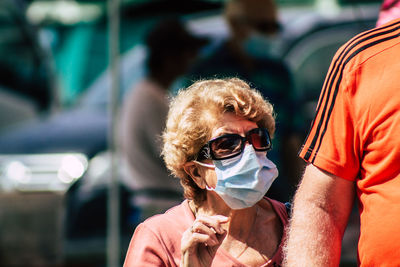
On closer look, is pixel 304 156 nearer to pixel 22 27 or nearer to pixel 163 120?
pixel 163 120

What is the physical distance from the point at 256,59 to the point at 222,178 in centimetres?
206

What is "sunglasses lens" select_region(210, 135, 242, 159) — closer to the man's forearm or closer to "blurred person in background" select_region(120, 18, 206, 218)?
the man's forearm

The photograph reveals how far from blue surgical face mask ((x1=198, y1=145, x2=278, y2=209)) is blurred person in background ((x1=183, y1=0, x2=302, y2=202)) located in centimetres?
185

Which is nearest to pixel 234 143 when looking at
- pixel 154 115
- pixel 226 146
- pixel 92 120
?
pixel 226 146

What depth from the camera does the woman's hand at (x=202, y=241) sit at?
1826mm

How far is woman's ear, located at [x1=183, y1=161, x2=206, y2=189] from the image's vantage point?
2.05 meters

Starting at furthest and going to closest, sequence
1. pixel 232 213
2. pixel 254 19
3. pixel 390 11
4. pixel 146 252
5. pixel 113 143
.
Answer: pixel 113 143 → pixel 254 19 → pixel 390 11 → pixel 232 213 → pixel 146 252

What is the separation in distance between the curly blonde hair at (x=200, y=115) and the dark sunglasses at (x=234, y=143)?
37mm

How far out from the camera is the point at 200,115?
2020 millimetres

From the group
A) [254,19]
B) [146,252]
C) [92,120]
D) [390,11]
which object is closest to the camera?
[146,252]

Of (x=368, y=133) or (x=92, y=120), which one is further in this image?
(x=92, y=120)

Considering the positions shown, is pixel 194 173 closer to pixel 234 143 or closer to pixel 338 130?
pixel 234 143

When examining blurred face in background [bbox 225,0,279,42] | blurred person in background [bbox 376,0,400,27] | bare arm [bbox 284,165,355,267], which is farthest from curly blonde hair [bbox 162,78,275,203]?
blurred face in background [bbox 225,0,279,42]

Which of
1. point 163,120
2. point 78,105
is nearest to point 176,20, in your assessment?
point 163,120
